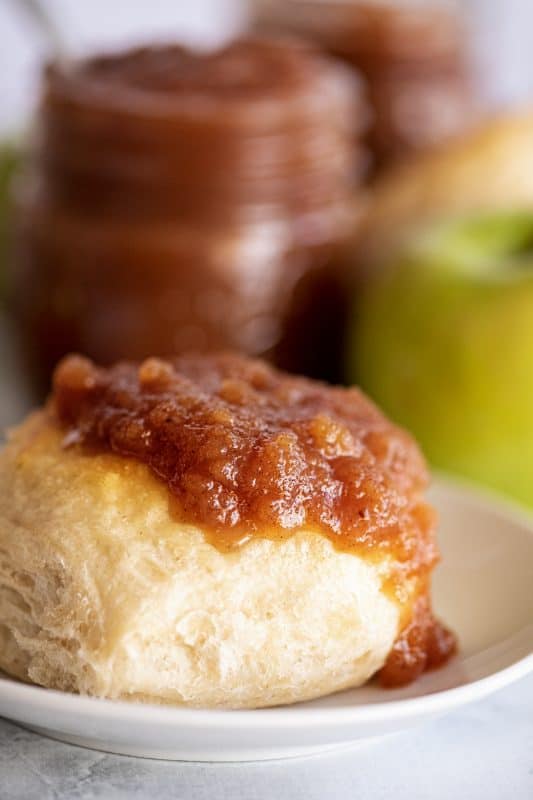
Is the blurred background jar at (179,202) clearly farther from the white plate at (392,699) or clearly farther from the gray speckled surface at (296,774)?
the gray speckled surface at (296,774)

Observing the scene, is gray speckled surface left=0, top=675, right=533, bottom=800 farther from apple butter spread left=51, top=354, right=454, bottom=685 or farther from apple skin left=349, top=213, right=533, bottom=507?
apple skin left=349, top=213, right=533, bottom=507

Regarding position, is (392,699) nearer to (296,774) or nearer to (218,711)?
(296,774)

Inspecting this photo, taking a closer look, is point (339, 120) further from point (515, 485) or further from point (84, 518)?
point (84, 518)

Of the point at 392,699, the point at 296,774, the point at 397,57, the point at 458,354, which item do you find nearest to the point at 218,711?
the point at 296,774

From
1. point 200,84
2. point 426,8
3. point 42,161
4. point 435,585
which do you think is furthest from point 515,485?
point 426,8

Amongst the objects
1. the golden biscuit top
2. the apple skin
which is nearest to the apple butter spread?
the golden biscuit top

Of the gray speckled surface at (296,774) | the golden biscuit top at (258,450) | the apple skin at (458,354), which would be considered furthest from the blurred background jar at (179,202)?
the gray speckled surface at (296,774)
